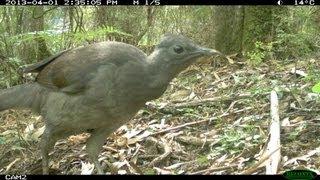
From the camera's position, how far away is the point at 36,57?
8.68m

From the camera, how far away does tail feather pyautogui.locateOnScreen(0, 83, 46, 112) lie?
198 inches

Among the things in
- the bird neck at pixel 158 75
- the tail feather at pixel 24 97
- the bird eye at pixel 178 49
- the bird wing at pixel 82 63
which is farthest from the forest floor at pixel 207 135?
the bird eye at pixel 178 49

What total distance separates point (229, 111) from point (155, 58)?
58.5 inches

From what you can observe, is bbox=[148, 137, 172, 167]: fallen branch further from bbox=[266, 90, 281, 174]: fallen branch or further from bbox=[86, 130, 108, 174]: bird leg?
bbox=[266, 90, 281, 174]: fallen branch

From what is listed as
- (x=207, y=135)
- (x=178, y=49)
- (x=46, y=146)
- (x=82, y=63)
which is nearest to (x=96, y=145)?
(x=46, y=146)

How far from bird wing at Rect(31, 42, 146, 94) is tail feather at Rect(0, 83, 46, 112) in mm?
101

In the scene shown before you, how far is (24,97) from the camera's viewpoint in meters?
5.09

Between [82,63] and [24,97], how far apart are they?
0.84 m

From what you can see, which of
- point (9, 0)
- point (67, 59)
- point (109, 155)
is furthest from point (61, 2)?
point (109, 155)

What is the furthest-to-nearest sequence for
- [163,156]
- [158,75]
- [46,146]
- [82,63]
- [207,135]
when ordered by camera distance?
[207,135] < [46,146] < [163,156] < [82,63] < [158,75]

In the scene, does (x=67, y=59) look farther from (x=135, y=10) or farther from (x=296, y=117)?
(x=135, y=10)

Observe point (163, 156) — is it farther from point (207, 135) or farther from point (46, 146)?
point (46, 146)

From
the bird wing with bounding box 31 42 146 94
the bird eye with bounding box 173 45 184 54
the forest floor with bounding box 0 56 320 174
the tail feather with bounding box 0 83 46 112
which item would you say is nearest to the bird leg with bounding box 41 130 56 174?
the forest floor with bounding box 0 56 320 174

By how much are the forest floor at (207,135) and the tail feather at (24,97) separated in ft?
1.37
